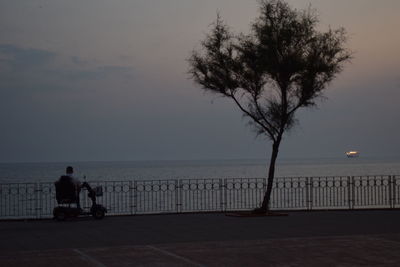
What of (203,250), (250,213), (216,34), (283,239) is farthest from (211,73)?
(203,250)

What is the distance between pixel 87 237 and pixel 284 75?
9.91 meters

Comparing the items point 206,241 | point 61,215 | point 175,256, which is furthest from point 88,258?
point 61,215

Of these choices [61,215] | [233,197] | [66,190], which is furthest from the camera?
[233,197]

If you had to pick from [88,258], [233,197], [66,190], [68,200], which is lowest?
[233,197]

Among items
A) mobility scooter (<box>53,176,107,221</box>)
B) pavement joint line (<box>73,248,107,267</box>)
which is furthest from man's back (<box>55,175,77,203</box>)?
pavement joint line (<box>73,248,107,267</box>)

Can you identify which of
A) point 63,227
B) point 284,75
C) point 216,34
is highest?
point 216,34

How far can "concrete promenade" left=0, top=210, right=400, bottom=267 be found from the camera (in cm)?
1270

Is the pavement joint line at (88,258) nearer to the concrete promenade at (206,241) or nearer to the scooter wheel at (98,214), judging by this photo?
the concrete promenade at (206,241)

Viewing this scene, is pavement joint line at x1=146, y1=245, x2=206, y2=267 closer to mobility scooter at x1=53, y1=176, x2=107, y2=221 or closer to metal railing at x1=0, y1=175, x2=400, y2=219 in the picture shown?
mobility scooter at x1=53, y1=176, x2=107, y2=221

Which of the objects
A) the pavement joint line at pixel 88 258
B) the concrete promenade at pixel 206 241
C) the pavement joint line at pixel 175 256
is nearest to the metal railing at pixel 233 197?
the concrete promenade at pixel 206 241

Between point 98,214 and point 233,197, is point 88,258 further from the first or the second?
point 233,197

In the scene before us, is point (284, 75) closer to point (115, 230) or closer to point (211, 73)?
point (211, 73)

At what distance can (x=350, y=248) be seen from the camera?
14.1 m

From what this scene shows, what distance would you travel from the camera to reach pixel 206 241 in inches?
615
